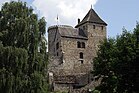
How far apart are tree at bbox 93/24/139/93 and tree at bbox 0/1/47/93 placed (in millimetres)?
5761

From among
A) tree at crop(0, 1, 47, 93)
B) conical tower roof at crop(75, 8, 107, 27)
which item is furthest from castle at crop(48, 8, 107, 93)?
tree at crop(0, 1, 47, 93)

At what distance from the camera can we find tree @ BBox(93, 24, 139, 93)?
32094 millimetres

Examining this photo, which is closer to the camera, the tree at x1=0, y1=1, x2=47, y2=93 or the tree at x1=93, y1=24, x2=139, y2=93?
the tree at x1=0, y1=1, x2=47, y2=93

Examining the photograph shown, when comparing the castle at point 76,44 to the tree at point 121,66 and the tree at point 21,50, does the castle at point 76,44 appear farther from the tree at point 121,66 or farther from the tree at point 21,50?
the tree at point 21,50

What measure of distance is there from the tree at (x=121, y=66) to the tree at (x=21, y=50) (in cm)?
576

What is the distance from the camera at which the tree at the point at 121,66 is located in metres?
32.1

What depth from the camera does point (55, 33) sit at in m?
75.6

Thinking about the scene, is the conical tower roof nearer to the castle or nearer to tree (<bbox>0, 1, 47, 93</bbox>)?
the castle

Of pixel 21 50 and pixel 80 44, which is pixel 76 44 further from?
pixel 21 50

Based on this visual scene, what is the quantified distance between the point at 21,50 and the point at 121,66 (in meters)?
8.03

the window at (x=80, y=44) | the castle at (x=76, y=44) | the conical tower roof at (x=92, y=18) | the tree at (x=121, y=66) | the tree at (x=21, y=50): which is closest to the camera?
the tree at (x=21, y=50)

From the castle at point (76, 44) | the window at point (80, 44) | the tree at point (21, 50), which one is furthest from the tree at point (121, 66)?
the window at point (80, 44)

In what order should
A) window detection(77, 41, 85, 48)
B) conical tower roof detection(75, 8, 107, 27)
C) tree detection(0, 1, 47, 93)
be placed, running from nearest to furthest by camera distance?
tree detection(0, 1, 47, 93)
window detection(77, 41, 85, 48)
conical tower roof detection(75, 8, 107, 27)

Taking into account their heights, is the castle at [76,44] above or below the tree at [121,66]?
above
